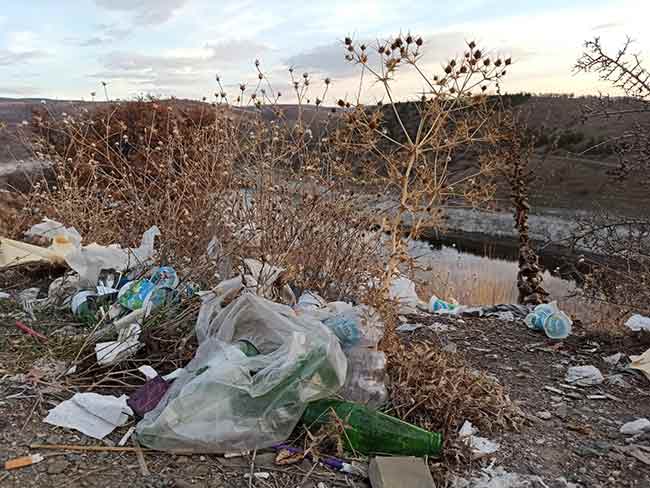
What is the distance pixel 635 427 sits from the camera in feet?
7.82

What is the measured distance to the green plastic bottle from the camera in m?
2.03

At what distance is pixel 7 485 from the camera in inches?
69.9

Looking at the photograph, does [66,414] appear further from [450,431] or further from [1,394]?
[450,431]

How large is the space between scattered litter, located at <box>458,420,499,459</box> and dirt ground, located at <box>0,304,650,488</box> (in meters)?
0.04

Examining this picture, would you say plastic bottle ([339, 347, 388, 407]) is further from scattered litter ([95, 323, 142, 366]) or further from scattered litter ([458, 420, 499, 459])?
scattered litter ([95, 323, 142, 366])

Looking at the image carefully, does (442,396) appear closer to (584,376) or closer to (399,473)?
(399,473)

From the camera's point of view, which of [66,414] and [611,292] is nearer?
[66,414]

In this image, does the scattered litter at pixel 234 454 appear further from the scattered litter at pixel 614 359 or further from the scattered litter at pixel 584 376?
the scattered litter at pixel 614 359

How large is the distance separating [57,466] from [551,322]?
9.22 feet

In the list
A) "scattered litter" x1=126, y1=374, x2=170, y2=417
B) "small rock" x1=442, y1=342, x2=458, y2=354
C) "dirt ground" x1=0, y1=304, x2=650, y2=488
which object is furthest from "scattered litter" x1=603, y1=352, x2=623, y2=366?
"scattered litter" x1=126, y1=374, x2=170, y2=417

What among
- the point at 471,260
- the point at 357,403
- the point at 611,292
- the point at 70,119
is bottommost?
the point at 471,260

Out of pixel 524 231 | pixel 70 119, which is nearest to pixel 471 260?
pixel 524 231

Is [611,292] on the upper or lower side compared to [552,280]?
upper

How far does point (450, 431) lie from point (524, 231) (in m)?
3.68
